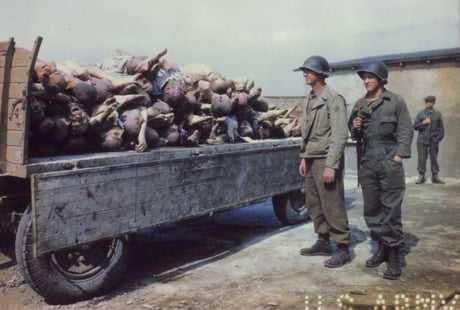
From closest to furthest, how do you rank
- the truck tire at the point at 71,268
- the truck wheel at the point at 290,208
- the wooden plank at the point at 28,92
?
the wooden plank at the point at 28,92, the truck tire at the point at 71,268, the truck wheel at the point at 290,208

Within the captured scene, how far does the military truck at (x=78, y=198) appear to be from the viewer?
3.21 metres

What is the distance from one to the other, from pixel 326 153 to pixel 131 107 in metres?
2.01

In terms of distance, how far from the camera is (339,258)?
4605 mm

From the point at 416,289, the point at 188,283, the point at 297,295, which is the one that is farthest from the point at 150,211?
the point at 416,289

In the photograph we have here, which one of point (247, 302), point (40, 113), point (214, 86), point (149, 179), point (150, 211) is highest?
point (214, 86)

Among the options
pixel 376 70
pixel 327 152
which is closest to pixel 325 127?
pixel 327 152

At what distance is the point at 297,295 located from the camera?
3.84m

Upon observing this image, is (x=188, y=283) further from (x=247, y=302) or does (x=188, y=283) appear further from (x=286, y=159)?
(x=286, y=159)

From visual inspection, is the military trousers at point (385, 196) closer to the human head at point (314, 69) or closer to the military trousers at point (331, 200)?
the military trousers at point (331, 200)

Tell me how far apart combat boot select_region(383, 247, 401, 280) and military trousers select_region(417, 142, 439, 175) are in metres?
7.06

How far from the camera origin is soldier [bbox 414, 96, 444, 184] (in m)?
10.6

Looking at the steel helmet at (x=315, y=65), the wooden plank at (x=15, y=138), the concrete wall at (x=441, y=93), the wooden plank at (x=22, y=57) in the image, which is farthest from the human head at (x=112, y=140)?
the concrete wall at (x=441, y=93)

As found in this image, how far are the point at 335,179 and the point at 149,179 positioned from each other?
1.89 m

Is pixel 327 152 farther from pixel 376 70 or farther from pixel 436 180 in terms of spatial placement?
pixel 436 180
